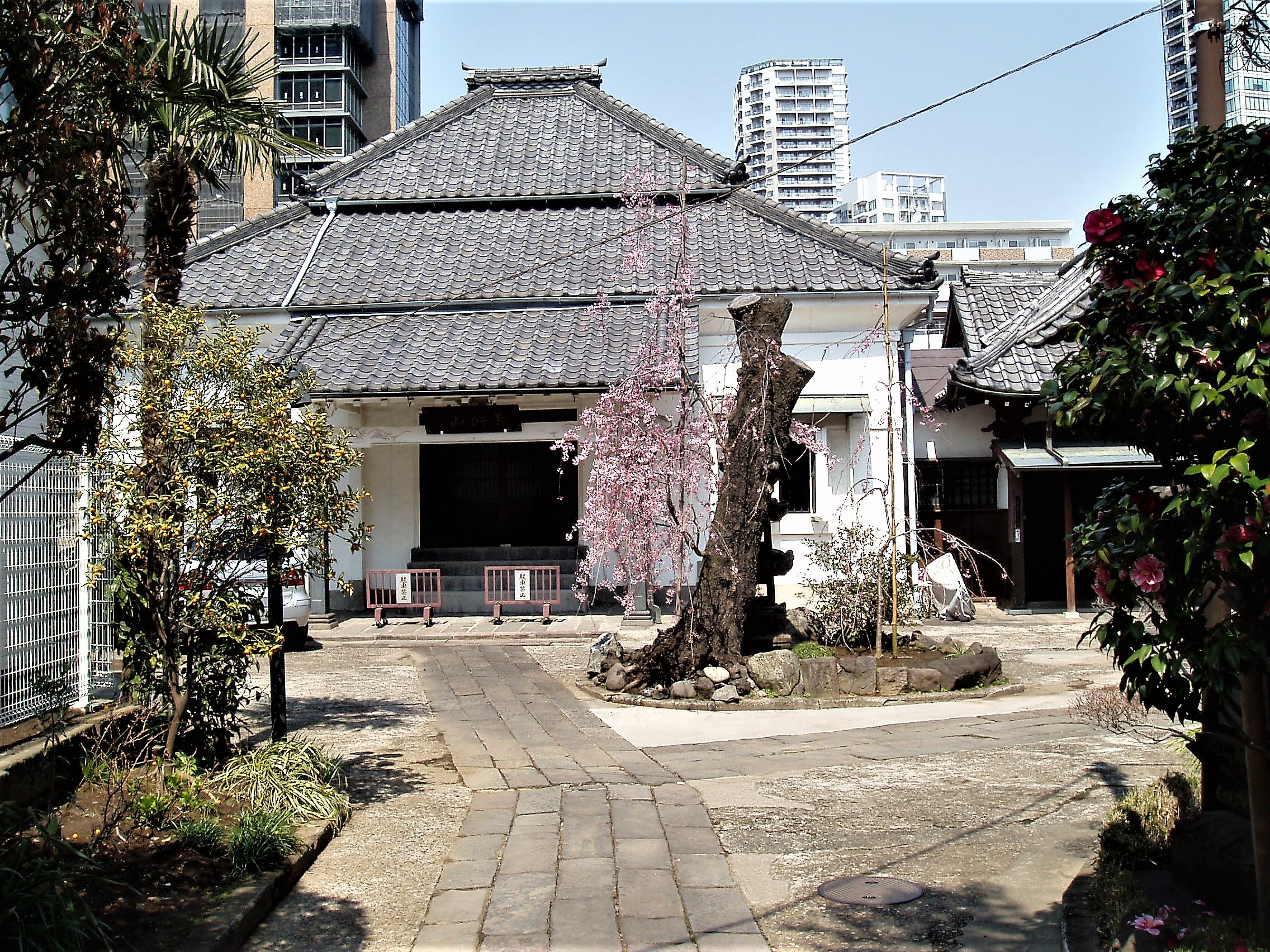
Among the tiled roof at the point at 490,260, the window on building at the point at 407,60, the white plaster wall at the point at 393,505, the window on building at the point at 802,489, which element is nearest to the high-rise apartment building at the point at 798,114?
the window on building at the point at 407,60

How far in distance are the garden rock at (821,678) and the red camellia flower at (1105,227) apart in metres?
7.12

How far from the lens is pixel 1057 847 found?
243 inches

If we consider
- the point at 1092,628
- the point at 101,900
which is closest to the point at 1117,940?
the point at 1092,628

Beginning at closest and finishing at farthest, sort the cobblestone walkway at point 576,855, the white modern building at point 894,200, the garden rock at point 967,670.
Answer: the cobblestone walkway at point 576,855, the garden rock at point 967,670, the white modern building at point 894,200

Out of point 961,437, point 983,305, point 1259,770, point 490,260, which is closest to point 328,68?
point 490,260

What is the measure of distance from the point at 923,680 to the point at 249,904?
7556mm

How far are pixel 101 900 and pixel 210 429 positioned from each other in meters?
2.74

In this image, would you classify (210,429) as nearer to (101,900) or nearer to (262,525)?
(262,525)

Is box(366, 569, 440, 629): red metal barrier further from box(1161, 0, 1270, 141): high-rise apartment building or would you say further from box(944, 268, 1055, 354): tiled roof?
box(1161, 0, 1270, 141): high-rise apartment building

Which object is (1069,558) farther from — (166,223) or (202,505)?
(202,505)

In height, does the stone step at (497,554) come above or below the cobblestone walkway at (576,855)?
above

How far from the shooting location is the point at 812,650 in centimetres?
1136

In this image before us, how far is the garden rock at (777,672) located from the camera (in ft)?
35.1

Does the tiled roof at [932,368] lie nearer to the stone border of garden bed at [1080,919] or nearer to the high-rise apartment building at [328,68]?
the stone border of garden bed at [1080,919]
